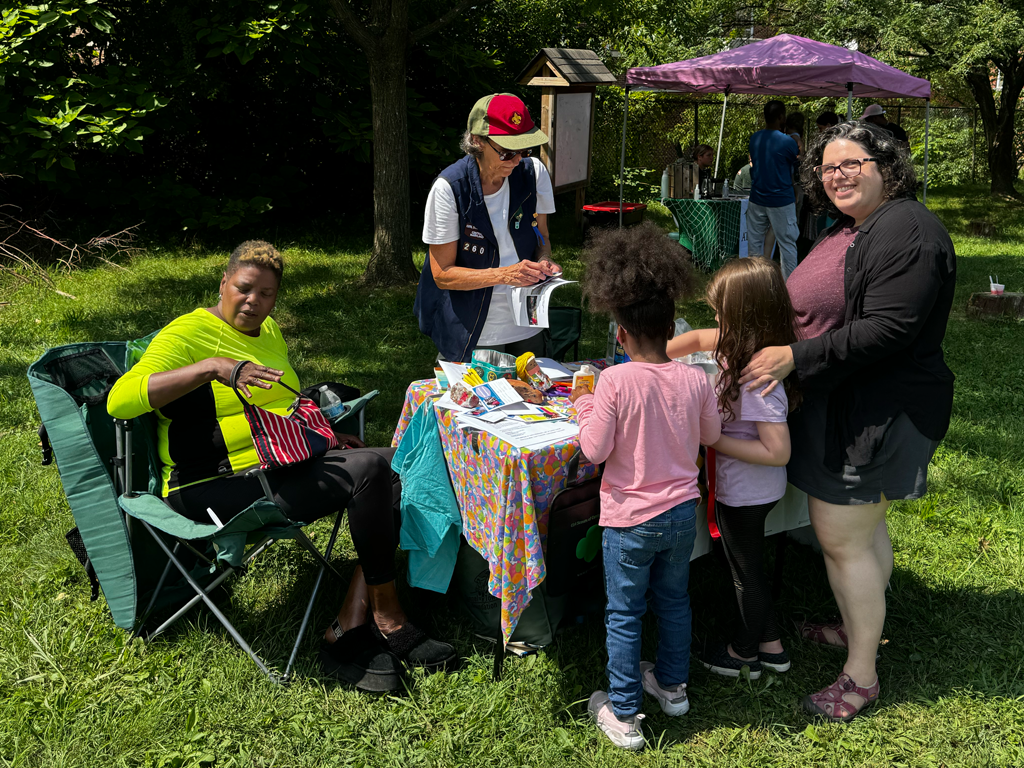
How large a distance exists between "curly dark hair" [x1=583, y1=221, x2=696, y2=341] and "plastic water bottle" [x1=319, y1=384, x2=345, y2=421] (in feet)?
4.68

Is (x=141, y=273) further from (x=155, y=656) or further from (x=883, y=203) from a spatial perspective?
(x=883, y=203)

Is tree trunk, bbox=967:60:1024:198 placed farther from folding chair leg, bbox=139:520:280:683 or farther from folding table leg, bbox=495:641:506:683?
folding chair leg, bbox=139:520:280:683

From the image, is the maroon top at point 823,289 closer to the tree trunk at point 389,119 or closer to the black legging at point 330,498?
the black legging at point 330,498

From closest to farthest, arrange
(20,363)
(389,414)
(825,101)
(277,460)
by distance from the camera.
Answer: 1. (277,460)
2. (389,414)
3. (20,363)
4. (825,101)

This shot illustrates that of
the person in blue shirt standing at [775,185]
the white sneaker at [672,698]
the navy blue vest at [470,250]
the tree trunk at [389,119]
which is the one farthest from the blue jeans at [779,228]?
the white sneaker at [672,698]

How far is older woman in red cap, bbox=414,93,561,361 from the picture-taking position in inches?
125

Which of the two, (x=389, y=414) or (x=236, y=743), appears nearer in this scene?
(x=236, y=743)

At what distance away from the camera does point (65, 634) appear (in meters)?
3.04

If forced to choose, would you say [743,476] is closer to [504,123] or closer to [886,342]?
[886,342]

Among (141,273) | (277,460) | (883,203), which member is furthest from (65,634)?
(141,273)

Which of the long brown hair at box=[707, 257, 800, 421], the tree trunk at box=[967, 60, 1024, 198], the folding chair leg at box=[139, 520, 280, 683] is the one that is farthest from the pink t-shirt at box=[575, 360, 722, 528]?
the tree trunk at box=[967, 60, 1024, 198]

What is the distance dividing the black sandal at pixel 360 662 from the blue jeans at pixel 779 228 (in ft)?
21.2

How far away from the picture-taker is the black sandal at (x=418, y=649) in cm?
289

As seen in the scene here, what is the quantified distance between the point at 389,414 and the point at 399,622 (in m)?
2.27
